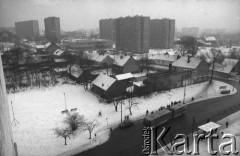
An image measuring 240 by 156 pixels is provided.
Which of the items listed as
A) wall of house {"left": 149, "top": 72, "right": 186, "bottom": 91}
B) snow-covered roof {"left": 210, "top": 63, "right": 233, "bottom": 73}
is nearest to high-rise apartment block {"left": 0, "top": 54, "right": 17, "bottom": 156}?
wall of house {"left": 149, "top": 72, "right": 186, "bottom": 91}

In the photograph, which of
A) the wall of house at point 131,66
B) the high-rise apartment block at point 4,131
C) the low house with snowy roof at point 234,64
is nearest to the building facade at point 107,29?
the wall of house at point 131,66

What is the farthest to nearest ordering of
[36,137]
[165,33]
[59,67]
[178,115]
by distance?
[165,33], [59,67], [178,115], [36,137]

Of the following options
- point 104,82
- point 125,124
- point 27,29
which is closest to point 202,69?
point 104,82

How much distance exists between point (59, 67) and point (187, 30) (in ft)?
507

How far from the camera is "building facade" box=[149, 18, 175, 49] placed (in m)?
80.1

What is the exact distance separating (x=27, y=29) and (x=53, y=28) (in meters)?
16.3

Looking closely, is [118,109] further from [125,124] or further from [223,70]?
[223,70]

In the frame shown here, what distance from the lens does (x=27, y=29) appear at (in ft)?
257

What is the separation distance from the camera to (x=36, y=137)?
18031 mm

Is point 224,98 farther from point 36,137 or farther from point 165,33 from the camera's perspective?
point 165,33

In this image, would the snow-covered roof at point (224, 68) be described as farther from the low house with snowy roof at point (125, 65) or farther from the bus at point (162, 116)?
the bus at point (162, 116)

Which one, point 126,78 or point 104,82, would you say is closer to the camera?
point 104,82

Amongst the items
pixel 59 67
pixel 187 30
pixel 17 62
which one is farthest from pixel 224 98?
pixel 187 30

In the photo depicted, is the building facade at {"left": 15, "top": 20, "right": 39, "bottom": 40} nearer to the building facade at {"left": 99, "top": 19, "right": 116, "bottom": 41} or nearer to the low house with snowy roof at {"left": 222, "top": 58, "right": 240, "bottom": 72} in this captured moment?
the building facade at {"left": 99, "top": 19, "right": 116, "bottom": 41}
